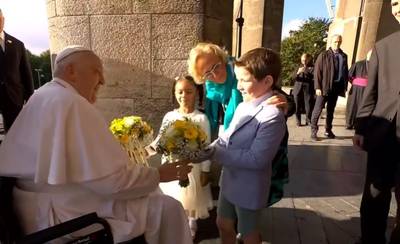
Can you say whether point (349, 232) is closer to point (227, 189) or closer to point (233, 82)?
point (227, 189)

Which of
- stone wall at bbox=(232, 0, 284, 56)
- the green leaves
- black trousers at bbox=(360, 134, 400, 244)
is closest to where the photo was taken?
black trousers at bbox=(360, 134, 400, 244)

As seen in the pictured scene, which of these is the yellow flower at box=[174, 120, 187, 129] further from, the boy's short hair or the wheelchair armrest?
the wheelchair armrest

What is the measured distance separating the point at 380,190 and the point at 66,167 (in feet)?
7.43

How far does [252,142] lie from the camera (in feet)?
6.41

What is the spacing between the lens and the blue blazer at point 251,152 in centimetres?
188

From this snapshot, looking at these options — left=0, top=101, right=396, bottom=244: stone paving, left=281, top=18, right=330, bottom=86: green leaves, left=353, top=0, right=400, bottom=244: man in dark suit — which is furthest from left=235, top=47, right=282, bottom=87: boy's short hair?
left=281, top=18, right=330, bottom=86: green leaves

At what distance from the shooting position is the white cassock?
1.53 meters

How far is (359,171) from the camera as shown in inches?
182

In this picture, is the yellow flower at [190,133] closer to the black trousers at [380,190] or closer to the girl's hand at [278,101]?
the girl's hand at [278,101]

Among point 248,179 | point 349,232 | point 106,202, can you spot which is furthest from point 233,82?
point 349,232

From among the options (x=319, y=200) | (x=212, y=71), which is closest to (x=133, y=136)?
(x=212, y=71)

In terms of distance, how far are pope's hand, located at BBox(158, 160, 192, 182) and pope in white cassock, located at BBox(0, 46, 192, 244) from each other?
0.08 m

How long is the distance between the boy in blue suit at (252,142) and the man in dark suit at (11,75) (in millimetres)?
3161

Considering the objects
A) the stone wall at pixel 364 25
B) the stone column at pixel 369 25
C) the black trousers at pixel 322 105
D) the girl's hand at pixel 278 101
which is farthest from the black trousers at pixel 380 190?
the stone column at pixel 369 25
